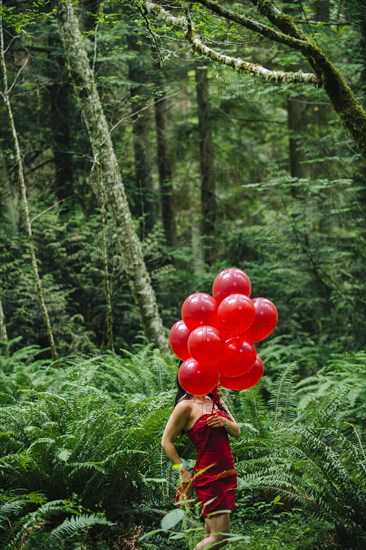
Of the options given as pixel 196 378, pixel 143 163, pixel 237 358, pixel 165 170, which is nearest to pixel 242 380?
pixel 237 358

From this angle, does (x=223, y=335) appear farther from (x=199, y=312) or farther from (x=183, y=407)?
(x=183, y=407)

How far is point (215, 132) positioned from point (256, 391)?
11.2 m

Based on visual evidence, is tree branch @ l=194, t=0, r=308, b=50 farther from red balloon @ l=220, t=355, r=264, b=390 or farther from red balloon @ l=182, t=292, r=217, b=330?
red balloon @ l=220, t=355, r=264, b=390

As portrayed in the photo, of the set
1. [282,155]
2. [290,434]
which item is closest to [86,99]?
[290,434]

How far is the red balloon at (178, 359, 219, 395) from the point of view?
3.53 meters

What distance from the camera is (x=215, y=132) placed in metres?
15.7

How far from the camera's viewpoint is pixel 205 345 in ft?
11.2

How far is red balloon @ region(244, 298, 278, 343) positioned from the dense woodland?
1.17 m

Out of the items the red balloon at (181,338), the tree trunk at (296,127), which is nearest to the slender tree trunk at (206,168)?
the tree trunk at (296,127)

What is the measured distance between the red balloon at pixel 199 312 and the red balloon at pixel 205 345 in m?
0.17

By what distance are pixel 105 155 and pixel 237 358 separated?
571 cm

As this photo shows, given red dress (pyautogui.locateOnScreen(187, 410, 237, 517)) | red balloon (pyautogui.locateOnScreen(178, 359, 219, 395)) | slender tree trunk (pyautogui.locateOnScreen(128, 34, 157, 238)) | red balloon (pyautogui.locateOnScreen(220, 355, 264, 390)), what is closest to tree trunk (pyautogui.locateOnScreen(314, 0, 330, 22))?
slender tree trunk (pyautogui.locateOnScreen(128, 34, 157, 238))

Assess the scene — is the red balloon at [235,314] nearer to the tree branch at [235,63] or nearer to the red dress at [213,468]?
the red dress at [213,468]

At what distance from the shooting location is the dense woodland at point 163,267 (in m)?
4.31
